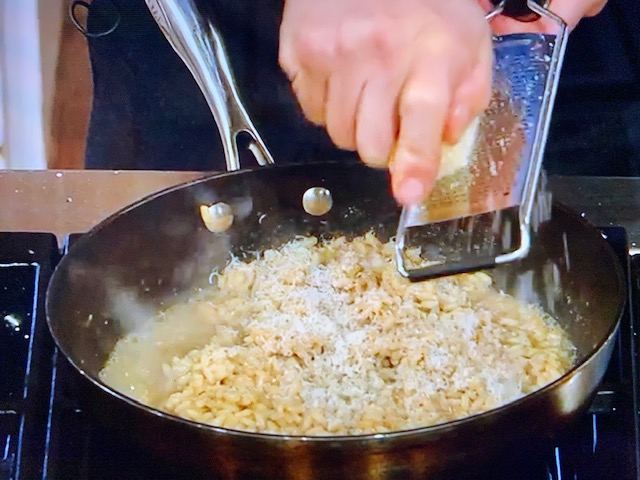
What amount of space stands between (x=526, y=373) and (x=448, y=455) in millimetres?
239

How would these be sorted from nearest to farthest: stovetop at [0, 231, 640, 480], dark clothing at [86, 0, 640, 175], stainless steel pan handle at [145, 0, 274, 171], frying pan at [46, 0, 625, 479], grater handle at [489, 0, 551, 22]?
frying pan at [46, 0, 625, 479]
stovetop at [0, 231, 640, 480]
grater handle at [489, 0, 551, 22]
stainless steel pan handle at [145, 0, 274, 171]
dark clothing at [86, 0, 640, 175]

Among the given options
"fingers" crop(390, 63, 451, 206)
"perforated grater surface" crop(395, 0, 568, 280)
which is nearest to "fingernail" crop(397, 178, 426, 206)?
"fingers" crop(390, 63, 451, 206)

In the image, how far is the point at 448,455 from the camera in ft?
2.37

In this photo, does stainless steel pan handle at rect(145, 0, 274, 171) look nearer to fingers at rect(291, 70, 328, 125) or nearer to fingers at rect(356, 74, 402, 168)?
fingers at rect(291, 70, 328, 125)

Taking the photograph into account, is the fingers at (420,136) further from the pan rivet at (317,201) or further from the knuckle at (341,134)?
the pan rivet at (317,201)

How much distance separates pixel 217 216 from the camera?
3.72 ft

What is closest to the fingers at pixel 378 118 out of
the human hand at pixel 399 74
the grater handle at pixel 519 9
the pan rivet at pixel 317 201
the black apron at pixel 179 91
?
the human hand at pixel 399 74

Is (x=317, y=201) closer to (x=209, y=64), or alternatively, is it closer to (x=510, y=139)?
(x=209, y=64)

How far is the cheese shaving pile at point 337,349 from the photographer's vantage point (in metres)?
0.88

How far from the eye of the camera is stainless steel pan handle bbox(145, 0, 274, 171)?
107cm

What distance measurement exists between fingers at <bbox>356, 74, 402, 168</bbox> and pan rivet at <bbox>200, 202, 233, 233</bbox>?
14.3 inches

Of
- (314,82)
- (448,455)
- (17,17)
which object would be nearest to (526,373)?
(448,455)

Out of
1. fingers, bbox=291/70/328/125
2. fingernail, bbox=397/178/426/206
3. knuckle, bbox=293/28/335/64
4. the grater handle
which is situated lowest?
fingernail, bbox=397/178/426/206

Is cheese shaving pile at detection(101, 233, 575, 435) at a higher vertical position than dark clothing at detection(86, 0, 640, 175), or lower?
lower
